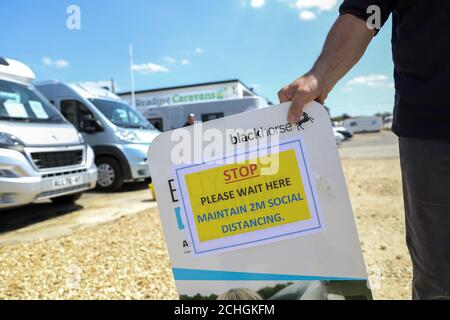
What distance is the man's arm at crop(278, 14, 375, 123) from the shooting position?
1.03m

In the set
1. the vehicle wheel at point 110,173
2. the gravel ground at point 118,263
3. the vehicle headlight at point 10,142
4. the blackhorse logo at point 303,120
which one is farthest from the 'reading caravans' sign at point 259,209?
the vehicle wheel at point 110,173

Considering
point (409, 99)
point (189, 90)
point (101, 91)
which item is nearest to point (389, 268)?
point (409, 99)

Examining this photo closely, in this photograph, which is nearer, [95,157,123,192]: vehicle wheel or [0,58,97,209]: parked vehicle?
[0,58,97,209]: parked vehicle

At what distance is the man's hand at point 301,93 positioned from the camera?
38.1 inches

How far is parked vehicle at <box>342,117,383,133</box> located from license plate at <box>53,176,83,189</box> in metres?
45.0

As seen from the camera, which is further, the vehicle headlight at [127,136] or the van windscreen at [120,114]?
the van windscreen at [120,114]

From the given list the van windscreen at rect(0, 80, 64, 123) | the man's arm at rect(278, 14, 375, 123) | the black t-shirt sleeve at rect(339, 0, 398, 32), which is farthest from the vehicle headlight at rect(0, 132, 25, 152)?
the black t-shirt sleeve at rect(339, 0, 398, 32)

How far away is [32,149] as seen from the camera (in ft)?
13.4

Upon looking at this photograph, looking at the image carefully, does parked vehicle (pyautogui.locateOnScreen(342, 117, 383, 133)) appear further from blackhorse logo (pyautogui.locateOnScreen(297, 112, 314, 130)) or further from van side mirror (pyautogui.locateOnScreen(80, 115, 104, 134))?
blackhorse logo (pyautogui.locateOnScreen(297, 112, 314, 130))

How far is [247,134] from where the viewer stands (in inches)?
39.3

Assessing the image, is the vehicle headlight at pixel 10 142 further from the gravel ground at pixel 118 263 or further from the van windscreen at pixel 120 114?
the van windscreen at pixel 120 114

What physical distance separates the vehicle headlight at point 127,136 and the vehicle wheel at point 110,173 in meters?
0.48

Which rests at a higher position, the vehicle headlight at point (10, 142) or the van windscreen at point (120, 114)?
the van windscreen at point (120, 114)
